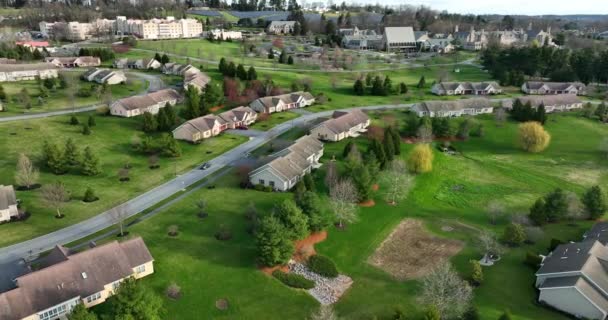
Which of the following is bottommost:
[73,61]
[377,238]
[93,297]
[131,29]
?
[377,238]

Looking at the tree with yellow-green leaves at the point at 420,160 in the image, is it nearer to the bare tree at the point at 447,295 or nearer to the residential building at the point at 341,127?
the residential building at the point at 341,127

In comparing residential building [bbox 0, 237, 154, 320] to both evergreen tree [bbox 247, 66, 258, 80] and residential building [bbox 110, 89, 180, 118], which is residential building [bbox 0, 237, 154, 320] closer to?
residential building [bbox 110, 89, 180, 118]

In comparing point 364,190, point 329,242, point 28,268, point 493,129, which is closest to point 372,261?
point 329,242

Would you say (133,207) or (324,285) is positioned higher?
(133,207)

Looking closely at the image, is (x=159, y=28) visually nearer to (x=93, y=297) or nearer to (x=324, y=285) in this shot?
(x=93, y=297)

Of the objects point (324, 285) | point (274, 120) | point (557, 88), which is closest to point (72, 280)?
point (324, 285)

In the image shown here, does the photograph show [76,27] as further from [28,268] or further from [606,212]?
[606,212]

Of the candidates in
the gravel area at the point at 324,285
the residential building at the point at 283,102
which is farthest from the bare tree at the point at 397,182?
the residential building at the point at 283,102
